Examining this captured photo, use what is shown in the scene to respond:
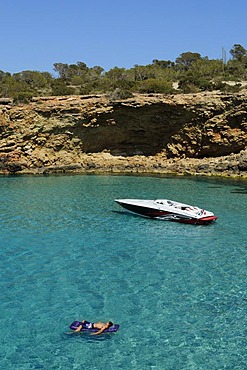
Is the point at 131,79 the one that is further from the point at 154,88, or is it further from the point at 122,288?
the point at 122,288

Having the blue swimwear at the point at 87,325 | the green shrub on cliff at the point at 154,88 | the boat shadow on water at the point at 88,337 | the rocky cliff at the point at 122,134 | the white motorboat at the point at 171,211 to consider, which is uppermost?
the green shrub on cliff at the point at 154,88

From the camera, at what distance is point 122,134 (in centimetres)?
4931

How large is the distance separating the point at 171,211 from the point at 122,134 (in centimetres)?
2669

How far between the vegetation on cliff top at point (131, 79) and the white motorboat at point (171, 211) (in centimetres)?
2517

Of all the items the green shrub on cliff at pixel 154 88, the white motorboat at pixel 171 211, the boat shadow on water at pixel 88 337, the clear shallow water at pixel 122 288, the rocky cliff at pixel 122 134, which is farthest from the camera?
the green shrub on cliff at pixel 154 88

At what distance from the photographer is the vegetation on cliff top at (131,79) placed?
51.6m

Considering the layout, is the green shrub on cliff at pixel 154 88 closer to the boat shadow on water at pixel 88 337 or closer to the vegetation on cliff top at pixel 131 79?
the vegetation on cliff top at pixel 131 79

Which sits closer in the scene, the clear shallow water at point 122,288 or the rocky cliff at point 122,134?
the clear shallow water at point 122,288

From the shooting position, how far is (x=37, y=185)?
124 ft

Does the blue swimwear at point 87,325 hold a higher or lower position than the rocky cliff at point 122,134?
lower

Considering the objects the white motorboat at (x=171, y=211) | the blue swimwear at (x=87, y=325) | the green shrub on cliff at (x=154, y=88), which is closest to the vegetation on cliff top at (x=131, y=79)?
the green shrub on cliff at (x=154, y=88)

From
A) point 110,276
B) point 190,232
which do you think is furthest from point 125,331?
point 190,232

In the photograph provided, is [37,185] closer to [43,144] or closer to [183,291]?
[43,144]

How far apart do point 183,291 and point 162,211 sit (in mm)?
10574
